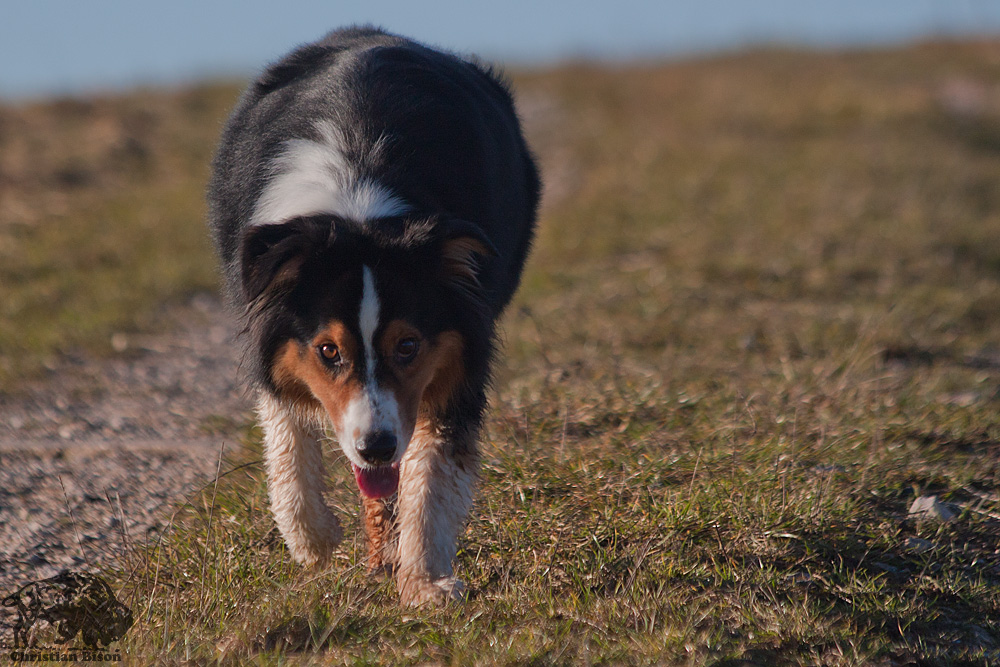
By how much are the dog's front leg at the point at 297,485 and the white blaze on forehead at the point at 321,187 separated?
0.61m

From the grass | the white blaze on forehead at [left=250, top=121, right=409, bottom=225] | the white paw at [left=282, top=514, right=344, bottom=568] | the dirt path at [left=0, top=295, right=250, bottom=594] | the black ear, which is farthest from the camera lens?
the dirt path at [left=0, top=295, right=250, bottom=594]

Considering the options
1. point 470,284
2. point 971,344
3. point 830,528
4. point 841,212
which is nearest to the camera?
point 470,284

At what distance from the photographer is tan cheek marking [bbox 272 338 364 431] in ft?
9.22

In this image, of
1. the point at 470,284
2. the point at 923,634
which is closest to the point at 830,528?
the point at 923,634

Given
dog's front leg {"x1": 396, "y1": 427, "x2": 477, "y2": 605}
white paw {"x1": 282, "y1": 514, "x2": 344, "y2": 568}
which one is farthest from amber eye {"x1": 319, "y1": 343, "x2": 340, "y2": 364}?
white paw {"x1": 282, "y1": 514, "x2": 344, "y2": 568}

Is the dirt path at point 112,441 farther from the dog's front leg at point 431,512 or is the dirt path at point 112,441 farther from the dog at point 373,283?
the dog's front leg at point 431,512

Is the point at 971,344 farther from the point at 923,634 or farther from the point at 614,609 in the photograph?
the point at 614,609

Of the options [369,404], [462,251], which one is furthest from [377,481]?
[462,251]

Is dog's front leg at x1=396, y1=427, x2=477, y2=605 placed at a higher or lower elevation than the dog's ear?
lower

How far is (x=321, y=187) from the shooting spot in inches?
118

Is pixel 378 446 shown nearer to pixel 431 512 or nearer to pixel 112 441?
pixel 431 512

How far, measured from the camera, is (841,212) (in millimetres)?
8125

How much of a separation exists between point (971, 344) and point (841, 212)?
9.47 ft

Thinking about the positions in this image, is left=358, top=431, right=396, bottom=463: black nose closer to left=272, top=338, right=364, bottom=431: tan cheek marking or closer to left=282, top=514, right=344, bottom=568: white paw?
left=272, top=338, right=364, bottom=431: tan cheek marking
